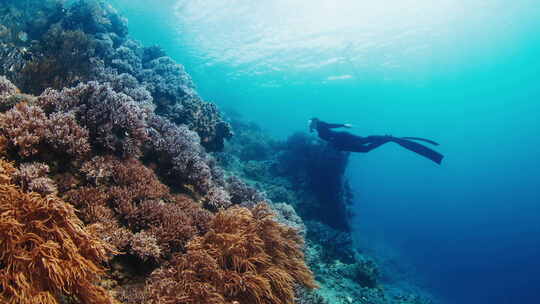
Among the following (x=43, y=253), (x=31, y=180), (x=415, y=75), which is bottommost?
(x=43, y=253)

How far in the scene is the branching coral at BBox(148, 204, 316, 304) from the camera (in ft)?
11.0

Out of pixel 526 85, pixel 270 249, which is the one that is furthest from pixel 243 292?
pixel 526 85

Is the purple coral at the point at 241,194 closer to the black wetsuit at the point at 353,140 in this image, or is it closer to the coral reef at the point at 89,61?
the coral reef at the point at 89,61

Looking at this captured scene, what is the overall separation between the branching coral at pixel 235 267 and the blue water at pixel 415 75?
23824 mm

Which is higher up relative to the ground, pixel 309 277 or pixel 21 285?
pixel 309 277

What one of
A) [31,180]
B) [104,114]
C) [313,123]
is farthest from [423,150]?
[31,180]

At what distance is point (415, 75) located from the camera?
59.0 m

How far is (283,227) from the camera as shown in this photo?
205 inches

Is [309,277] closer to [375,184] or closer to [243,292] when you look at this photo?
[243,292]

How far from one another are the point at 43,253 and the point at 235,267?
2279mm

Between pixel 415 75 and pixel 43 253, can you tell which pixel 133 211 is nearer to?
pixel 43 253

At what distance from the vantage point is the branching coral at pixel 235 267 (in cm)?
336

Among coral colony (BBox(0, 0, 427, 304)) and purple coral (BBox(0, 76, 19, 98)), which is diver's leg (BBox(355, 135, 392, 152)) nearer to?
coral colony (BBox(0, 0, 427, 304))

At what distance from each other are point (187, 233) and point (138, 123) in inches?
99.5
